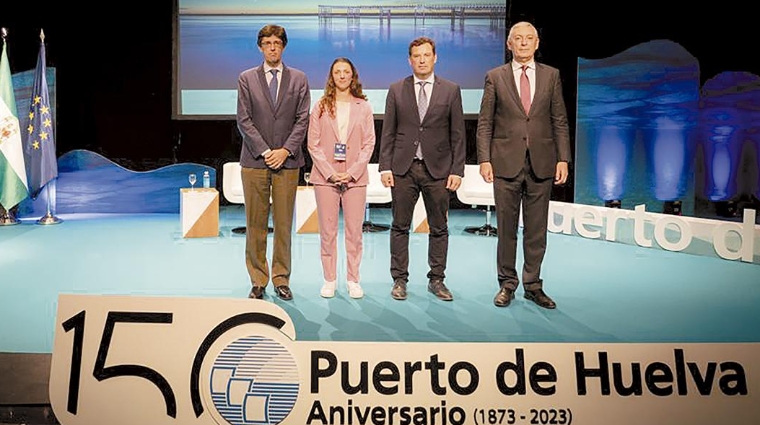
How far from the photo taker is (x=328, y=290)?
163 inches

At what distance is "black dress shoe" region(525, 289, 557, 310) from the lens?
3.90 meters

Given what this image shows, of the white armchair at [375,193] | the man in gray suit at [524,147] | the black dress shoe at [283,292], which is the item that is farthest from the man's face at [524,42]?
the white armchair at [375,193]

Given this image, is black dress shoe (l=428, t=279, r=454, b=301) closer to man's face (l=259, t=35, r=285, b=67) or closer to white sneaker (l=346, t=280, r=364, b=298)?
white sneaker (l=346, t=280, r=364, b=298)

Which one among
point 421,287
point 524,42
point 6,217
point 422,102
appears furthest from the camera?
point 6,217

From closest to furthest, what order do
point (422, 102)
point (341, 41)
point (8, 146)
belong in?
point (422, 102)
point (8, 146)
point (341, 41)

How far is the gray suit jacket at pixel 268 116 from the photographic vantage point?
3.97m

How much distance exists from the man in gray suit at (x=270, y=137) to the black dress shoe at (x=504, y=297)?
45.9 inches

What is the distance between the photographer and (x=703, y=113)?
7.58 metres

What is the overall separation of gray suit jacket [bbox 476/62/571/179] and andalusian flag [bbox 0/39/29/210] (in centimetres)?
533

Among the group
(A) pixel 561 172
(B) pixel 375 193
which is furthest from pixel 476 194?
(A) pixel 561 172

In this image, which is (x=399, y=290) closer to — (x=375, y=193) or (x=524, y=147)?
(x=524, y=147)

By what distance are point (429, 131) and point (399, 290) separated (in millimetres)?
933

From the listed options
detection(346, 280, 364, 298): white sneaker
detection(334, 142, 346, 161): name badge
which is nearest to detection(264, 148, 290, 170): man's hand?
detection(334, 142, 346, 161): name badge

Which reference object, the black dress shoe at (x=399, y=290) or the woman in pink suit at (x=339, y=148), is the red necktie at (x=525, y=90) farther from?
the black dress shoe at (x=399, y=290)
